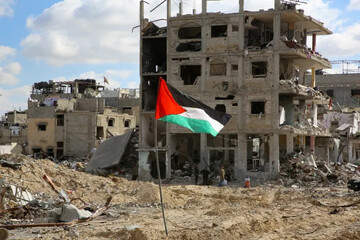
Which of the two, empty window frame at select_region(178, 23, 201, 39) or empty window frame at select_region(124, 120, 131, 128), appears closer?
empty window frame at select_region(178, 23, 201, 39)

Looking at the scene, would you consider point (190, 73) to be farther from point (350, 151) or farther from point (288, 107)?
point (350, 151)

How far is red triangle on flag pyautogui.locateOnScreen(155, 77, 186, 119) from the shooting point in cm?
1562

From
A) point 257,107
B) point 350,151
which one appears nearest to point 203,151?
point 257,107

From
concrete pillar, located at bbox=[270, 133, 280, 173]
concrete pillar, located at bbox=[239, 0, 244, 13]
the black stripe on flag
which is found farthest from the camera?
concrete pillar, located at bbox=[239, 0, 244, 13]

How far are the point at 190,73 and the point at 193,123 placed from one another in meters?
30.2

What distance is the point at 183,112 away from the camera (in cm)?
1582

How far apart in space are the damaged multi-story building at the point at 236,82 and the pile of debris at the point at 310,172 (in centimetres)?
A: 88

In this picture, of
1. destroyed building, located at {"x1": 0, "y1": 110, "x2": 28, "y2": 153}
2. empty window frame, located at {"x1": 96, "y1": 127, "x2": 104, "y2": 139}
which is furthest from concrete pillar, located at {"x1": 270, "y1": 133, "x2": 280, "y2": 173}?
destroyed building, located at {"x1": 0, "y1": 110, "x2": 28, "y2": 153}

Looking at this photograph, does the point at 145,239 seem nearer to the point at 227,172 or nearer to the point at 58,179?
the point at 58,179

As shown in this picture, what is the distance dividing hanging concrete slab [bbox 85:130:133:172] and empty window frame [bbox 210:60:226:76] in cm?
823

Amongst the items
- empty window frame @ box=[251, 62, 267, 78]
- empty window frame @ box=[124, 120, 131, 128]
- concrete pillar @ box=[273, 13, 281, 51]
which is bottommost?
empty window frame @ box=[124, 120, 131, 128]

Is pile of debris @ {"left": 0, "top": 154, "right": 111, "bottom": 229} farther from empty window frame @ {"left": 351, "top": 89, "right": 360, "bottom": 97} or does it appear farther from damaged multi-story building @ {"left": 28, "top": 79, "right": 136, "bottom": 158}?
empty window frame @ {"left": 351, "top": 89, "right": 360, "bottom": 97}

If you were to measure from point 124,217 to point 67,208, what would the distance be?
2373mm

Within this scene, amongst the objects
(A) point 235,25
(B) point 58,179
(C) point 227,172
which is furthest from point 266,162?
(B) point 58,179
